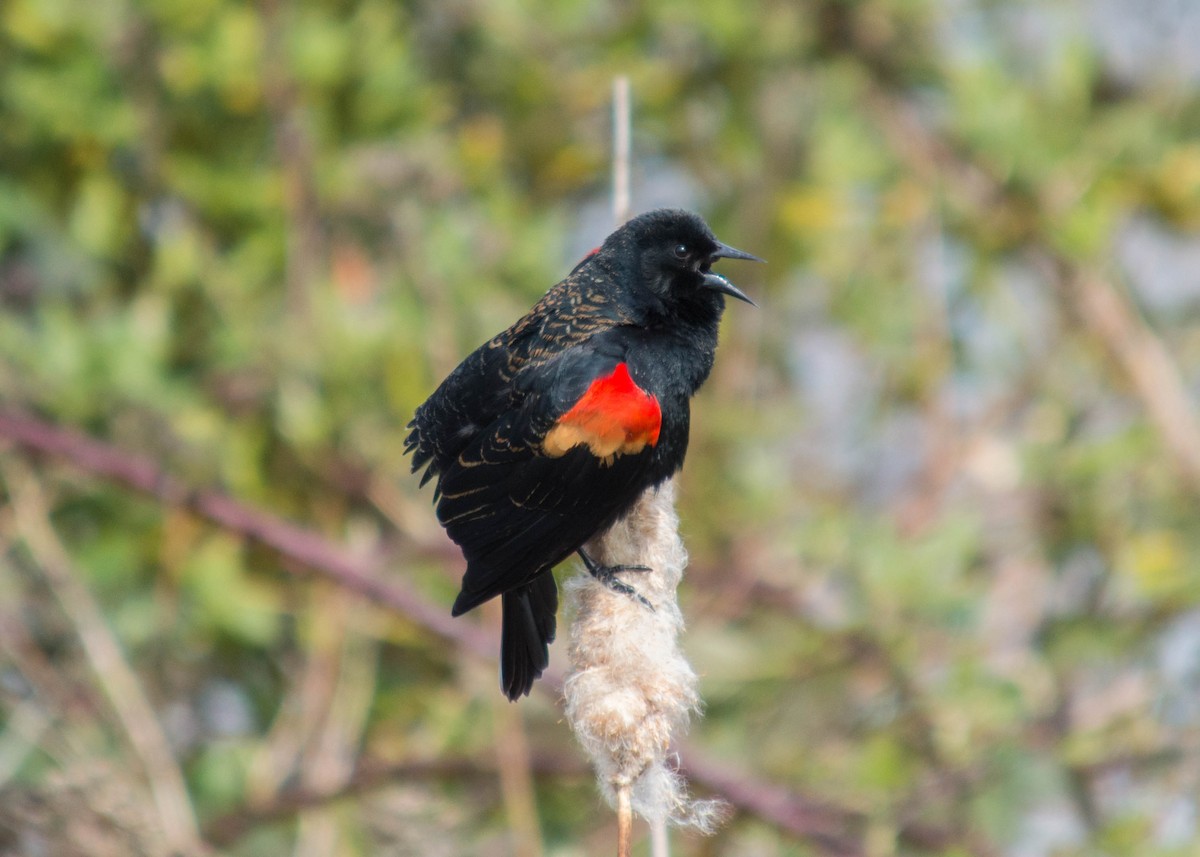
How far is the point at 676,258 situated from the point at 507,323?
152 cm

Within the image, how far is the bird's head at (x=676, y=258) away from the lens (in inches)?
90.3


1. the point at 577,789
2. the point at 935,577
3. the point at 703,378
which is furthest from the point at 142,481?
the point at 935,577

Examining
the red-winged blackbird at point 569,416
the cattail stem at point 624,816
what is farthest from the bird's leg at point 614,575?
the cattail stem at point 624,816

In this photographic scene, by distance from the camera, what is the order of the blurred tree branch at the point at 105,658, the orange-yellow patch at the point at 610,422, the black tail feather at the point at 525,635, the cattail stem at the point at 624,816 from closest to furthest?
the cattail stem at the point at 624,816 < the orange-yellow patch at the point at 610,422 < the black tail feather at the point at 525,635 < the blurred tree branch at the point at 105,658

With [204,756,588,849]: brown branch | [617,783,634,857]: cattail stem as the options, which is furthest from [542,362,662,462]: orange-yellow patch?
[204,756,588,849]: brown branch

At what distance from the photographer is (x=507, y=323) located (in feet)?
12.4

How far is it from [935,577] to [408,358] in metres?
1.40

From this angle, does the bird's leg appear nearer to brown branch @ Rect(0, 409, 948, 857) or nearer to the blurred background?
brown branch @ Rect(0, 409, 948, 857)

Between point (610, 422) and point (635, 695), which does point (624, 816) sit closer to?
point (635, 695)

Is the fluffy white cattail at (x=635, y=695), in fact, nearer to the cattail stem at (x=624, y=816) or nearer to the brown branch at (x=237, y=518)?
the cattail stem at (x=624, y=816)

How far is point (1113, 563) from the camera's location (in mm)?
3922

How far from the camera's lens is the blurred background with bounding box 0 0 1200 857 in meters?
3.38

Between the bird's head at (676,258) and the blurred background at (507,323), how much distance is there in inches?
43.3

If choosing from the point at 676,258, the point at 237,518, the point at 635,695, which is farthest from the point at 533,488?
the point at 237,518
